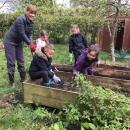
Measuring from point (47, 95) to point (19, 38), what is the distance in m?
1.90

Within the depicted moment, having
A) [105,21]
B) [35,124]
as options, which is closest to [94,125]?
[35,124]

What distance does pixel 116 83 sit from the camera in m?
6.56

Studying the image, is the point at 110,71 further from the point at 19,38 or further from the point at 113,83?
the point at 19,38

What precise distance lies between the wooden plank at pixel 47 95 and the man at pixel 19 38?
1.18 metres

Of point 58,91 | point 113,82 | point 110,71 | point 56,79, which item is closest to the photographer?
point 58,91

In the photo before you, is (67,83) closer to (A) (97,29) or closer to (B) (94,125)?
(B) (94,125)

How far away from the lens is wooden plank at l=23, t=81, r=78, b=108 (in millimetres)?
5684

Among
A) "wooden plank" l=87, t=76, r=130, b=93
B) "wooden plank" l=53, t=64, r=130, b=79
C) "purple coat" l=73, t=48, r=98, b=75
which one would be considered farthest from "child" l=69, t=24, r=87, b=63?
"wooden plank" l=87, t=76, r=130, b=93

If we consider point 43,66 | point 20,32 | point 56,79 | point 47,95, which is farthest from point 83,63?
point 20,32

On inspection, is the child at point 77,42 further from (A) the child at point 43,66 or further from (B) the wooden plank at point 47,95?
(B) the wooden plank at point 47,95

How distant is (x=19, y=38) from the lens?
730cm

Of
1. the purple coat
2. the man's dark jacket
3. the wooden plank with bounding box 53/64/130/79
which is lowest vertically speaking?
the wooden plank with bounding box 53/64/130/79

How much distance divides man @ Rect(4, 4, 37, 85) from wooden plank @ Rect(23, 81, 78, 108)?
1180 millimetres

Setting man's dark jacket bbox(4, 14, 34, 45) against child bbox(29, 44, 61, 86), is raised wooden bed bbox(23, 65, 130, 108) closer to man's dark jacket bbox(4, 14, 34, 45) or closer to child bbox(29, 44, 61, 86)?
child bbox(29, 44, 61, 86)
